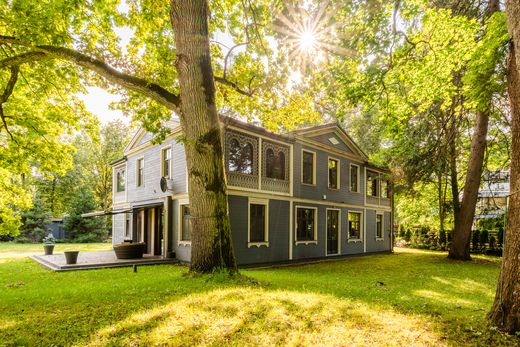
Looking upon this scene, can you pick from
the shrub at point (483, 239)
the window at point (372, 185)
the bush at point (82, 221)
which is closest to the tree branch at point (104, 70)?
the window at point (372, 185)

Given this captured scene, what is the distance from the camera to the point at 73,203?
31.5 m

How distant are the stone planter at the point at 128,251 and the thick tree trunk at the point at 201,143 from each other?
8946 mm

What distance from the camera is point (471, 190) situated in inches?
704

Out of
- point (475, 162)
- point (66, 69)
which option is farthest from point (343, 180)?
point (66, 69)

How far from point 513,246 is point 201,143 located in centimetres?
606

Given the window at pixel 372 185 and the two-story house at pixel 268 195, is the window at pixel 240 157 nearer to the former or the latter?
the two-story house at pixel 268 195

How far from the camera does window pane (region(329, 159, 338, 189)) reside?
19969mm

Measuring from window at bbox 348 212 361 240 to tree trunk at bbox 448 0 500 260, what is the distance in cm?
557

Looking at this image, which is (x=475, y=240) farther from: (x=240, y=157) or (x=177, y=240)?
(x=177, y=240)

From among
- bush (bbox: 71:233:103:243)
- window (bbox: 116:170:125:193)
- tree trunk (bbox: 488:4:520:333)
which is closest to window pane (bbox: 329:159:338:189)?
window (bbox: 116:170:125:193)

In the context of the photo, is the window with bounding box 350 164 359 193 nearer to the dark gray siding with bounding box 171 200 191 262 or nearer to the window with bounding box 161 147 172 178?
the dark gray siding with bounding box 171 200 191 262

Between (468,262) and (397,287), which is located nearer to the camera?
(397,287)

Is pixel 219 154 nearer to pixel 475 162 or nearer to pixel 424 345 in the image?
pixel 424 345

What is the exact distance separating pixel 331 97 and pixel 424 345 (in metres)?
8.09
